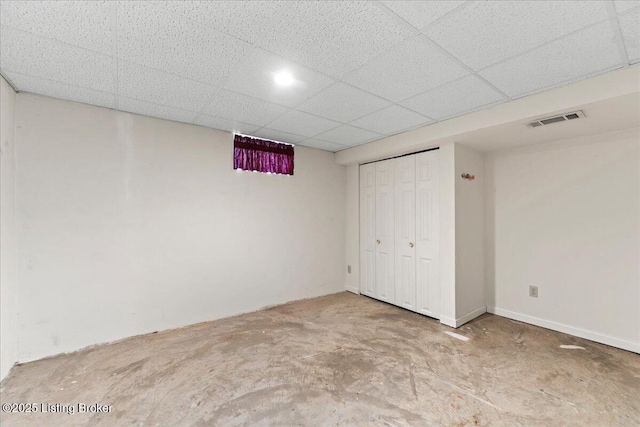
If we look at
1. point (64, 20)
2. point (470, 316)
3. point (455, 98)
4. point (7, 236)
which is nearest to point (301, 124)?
point (455, 98)

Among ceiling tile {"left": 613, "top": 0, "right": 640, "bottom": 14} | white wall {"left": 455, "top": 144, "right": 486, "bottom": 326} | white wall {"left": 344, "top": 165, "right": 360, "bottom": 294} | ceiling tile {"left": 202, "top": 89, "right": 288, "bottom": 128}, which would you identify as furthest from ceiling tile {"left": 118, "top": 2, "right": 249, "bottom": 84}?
white wall {"left": 344, "top": 165, "right": 360, "bottom": 294}

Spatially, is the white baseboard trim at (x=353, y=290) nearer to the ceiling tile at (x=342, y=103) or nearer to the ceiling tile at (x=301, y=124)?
the ceiling tile at (x=301, y=124)

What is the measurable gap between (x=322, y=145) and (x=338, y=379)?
3.23m

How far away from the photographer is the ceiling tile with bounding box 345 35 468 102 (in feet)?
6.31

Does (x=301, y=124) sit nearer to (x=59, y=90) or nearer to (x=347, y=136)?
(x=347, y=136)

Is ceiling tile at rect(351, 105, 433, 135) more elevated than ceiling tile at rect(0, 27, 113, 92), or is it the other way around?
ceiling tile at rect(0, 27, 113, 92)

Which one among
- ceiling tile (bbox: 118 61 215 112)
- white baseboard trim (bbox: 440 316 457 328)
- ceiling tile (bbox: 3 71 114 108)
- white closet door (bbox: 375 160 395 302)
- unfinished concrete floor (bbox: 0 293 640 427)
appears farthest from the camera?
white closet door (bbox: 375 160 395 302)

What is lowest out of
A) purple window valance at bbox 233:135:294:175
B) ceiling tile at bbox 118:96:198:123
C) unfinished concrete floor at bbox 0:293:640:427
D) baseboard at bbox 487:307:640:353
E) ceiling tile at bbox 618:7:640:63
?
unfinished concrete floor at bbox 0:293:640:427

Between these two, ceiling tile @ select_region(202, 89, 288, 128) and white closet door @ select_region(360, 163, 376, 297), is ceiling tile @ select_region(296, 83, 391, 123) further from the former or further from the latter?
white closet door @ select_region(360, 163, 376, 297)

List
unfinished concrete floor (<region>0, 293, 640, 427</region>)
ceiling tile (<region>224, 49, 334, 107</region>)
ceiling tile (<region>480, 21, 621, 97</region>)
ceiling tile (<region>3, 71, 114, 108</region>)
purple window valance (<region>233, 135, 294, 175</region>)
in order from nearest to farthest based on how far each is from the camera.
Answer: ceiling tile (<region>480, 21, 621, 97</region>)
unfinished concrete floor (<region>0, 293, 640, 427</region>)
ceiling tile (<region>224, 49, 334, 107</region>)
ceiling tile (<region>3, 71, 114, 108</region>)
purple window valance (<region>233, 135, 294, 175</region>)

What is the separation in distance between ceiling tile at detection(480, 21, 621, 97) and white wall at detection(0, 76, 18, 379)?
3.93m

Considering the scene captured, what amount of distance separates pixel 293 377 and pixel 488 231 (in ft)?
10.7

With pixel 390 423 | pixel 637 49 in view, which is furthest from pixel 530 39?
pixel 390 423

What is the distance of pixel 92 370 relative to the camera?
2453mm
